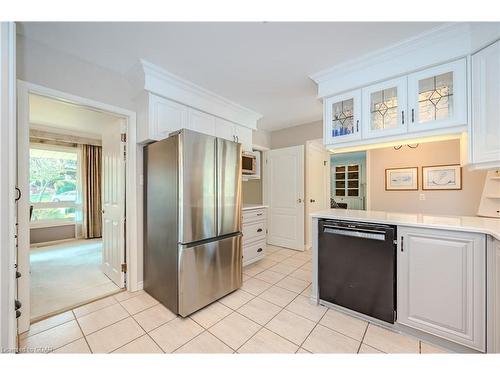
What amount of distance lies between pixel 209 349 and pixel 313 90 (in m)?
2.93

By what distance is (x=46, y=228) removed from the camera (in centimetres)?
444

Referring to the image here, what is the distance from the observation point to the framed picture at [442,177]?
329 cm

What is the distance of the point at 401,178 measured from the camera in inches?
150

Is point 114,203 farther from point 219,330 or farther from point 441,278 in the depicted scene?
point 441,278

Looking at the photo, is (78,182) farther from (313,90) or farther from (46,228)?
(313,90)

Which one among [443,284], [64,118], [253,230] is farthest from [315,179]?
[64,118]

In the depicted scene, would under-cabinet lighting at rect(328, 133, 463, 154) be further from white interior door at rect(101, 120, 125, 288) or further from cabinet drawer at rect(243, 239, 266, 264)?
white interior door at rect(101, 120, 125, 288)

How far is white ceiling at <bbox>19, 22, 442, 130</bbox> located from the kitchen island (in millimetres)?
1542

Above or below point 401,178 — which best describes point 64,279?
below

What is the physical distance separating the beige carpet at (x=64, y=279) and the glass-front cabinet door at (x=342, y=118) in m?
3.09

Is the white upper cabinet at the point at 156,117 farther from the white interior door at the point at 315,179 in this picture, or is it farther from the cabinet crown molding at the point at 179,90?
the white interior door at the point at 315,179

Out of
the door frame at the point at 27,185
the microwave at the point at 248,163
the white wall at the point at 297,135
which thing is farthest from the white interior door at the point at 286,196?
the door frame at the point at 27,185

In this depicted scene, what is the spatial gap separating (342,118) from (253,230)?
1.92 metres

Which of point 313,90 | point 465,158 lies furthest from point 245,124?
point 465,158
